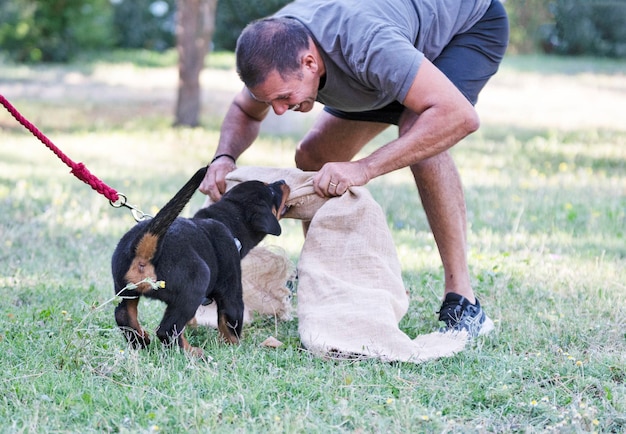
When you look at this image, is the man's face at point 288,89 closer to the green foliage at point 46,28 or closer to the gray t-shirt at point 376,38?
the gray t-shirt at point 376,38

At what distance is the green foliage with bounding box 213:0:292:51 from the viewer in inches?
924

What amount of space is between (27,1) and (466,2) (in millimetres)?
20650

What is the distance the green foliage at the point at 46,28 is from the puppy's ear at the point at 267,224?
2040 cm

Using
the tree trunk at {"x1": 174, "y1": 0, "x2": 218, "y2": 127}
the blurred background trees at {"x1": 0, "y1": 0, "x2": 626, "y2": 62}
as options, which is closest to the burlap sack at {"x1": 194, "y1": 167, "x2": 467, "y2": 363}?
the tree trunk at {"x1": 174, "y1": 0, "x2": 218, "y2": 127}

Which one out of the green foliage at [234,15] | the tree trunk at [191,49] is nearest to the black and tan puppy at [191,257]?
the tree trunk at [191,49]

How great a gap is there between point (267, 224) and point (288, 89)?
2.12ft

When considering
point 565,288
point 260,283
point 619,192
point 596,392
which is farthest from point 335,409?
point 619,192

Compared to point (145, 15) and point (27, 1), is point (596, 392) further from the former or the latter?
point (145, 15)

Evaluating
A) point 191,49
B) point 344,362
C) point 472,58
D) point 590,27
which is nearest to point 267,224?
point 344,362

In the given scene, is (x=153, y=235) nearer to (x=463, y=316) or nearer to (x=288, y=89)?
(x=288, y=89)

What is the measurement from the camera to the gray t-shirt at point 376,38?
3760 mm

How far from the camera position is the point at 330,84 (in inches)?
163

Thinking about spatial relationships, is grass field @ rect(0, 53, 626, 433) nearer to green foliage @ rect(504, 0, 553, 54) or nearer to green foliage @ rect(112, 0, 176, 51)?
green foliage @ rect(504, 0, 553, 54)

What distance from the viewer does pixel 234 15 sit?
81.9 ft
